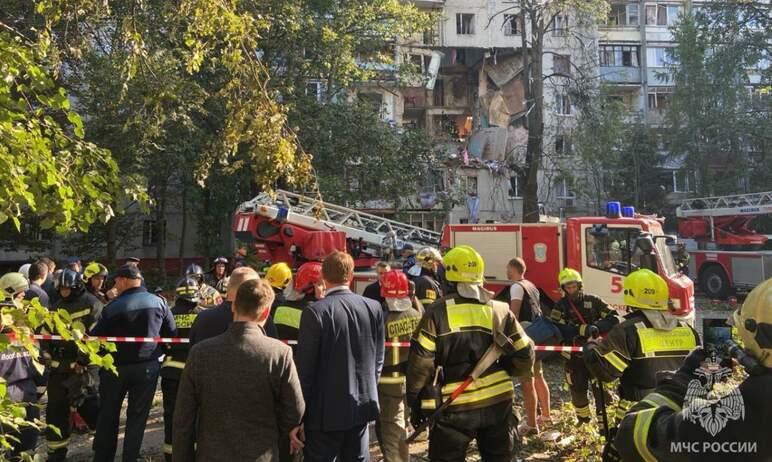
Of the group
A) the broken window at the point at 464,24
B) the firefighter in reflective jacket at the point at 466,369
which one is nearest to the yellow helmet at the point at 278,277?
the firefighter in reflective jacket at the point at 466,369

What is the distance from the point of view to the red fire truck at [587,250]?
29.1 ft

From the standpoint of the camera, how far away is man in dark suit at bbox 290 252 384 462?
3.21 metres

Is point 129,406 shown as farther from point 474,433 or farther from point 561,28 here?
point 561,28

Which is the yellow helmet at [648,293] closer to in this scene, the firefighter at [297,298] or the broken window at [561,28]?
the firefighter at [297,298]

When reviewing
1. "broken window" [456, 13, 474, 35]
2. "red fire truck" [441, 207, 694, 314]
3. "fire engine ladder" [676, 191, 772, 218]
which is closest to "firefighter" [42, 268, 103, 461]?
"red fire truck" [441, 207, 694, 314]

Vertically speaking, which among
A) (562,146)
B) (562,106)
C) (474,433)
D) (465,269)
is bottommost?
(474,433)

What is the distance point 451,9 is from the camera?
31.4 m

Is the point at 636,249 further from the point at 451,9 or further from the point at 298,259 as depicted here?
the point at 451,9

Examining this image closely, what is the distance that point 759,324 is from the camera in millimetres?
1633

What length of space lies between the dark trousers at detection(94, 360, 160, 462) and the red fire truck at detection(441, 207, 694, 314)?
6408 mm

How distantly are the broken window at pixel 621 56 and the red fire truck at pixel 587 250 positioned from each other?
27341 millimetres

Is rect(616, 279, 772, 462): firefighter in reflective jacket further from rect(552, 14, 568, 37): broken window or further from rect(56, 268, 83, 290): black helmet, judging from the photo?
rect(552, 14, 568, 37): broken window

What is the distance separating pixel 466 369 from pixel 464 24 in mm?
31228

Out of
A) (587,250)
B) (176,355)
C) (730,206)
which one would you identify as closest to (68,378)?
(176,355)
